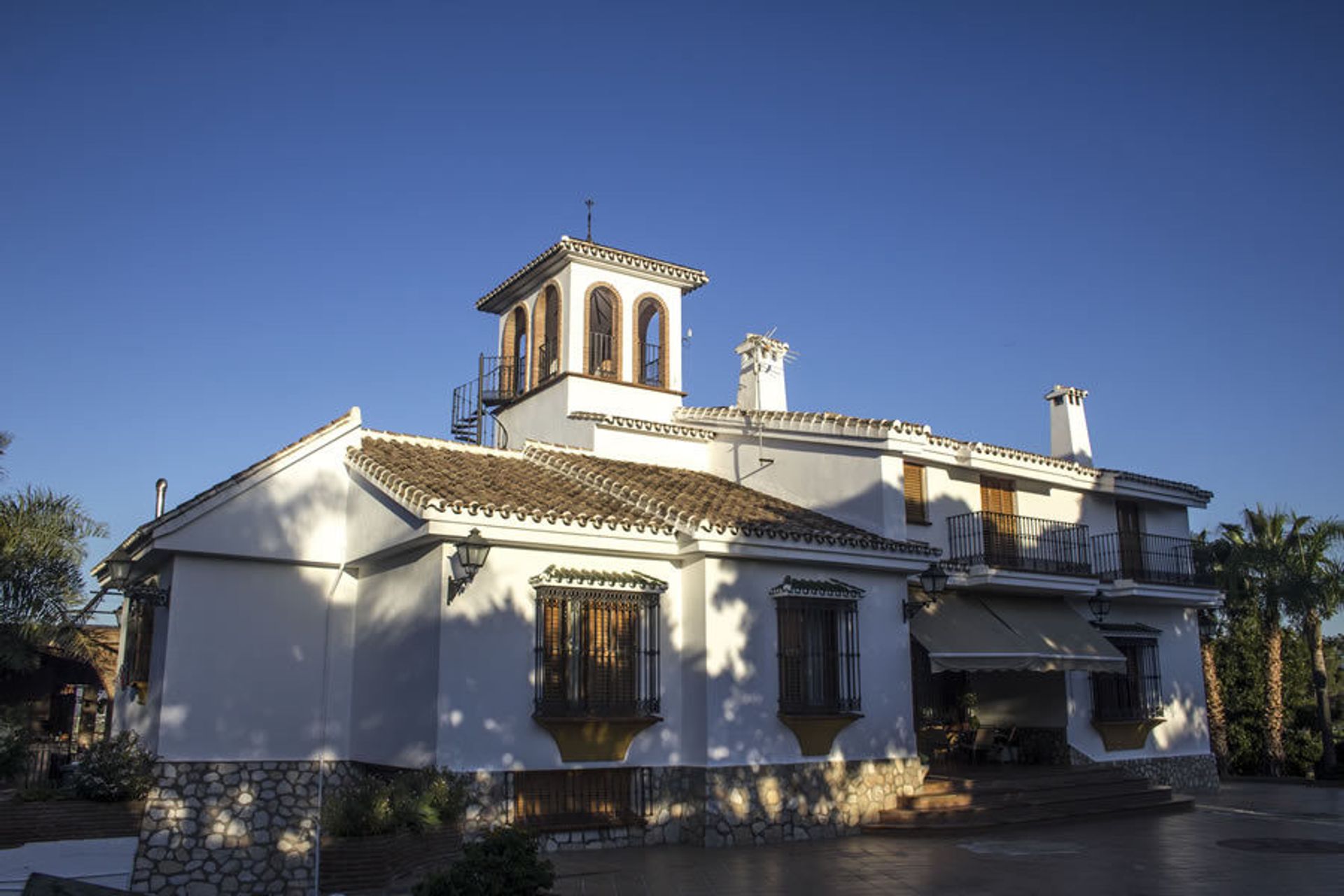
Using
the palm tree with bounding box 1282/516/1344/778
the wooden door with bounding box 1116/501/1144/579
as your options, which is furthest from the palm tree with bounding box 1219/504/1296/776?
the wooden door with bounding box 1116/501/1144/579

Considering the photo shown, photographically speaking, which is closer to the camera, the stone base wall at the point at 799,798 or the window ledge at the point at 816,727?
the stone base wall at the point at 799,798

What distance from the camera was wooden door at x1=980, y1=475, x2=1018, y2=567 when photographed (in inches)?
898

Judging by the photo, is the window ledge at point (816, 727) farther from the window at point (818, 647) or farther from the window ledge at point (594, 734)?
the window ledge at point (594, 734)

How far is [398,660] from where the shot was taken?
15.9 meters

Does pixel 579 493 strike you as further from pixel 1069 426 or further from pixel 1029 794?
pixel 1069 426

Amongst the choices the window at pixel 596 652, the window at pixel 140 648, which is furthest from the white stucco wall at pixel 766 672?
the window at pixel 140 648

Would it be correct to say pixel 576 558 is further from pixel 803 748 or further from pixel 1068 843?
pixel 1068 843

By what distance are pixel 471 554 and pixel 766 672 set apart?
521cm

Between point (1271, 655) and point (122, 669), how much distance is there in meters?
28.1

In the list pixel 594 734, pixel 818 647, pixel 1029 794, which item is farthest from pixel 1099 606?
pixel 594 734

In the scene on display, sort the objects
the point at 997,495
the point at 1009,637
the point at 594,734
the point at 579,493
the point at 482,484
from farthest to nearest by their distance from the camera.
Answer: the point at 997,495
the point at 1009,637
the point at 579,493
the point at 482,484
the point at 594,734

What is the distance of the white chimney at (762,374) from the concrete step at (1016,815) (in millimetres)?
10379

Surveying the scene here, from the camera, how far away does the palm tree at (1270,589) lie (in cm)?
2884

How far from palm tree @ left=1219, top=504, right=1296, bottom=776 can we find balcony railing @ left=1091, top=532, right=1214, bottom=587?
3.10 metres
